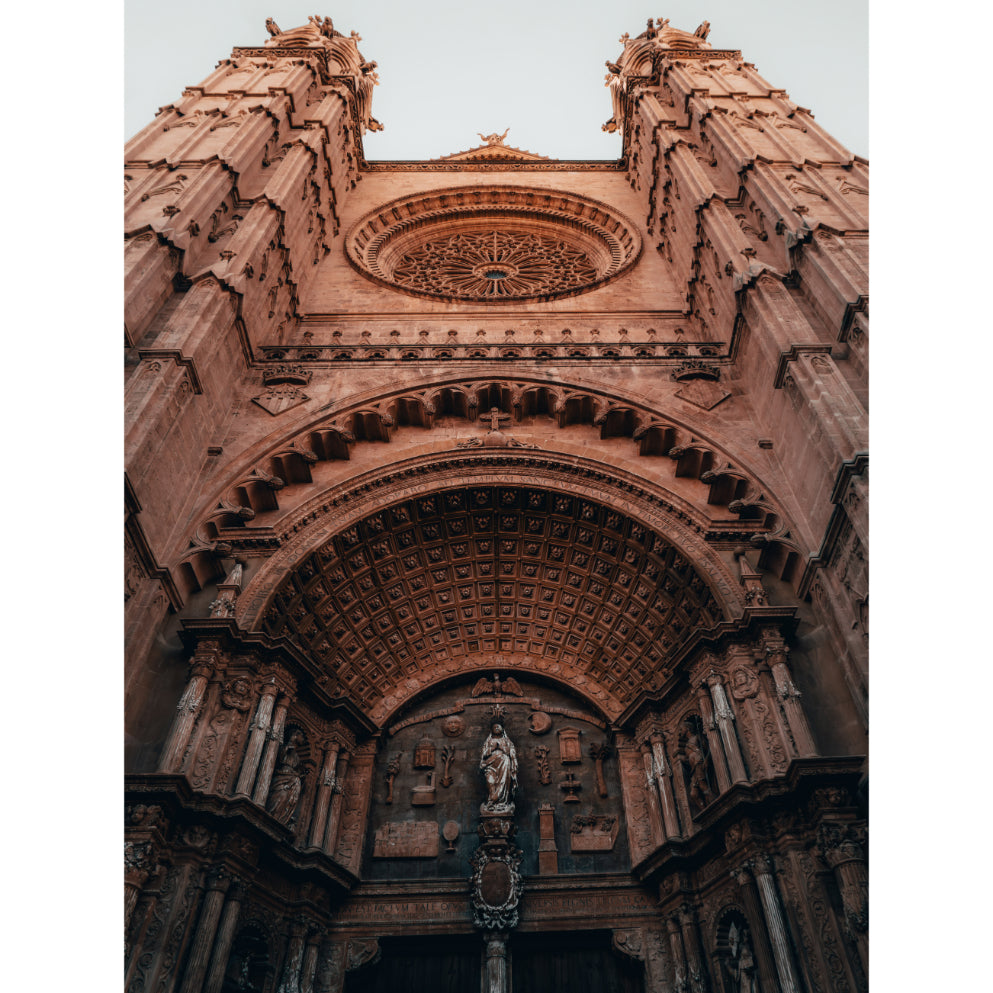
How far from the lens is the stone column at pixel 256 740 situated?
24.5ft

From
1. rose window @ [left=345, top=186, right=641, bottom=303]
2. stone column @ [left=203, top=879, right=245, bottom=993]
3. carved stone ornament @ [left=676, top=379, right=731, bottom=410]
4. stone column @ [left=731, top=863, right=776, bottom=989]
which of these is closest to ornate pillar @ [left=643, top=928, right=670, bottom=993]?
stone column @ [left=731, top=863, right=776, bottom=989]

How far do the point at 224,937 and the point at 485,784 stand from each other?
3.78 meters

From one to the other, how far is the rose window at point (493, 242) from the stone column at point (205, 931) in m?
12.4

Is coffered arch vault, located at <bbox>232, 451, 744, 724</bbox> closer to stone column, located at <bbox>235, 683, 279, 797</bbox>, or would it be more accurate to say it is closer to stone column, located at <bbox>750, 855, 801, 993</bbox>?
stone column, located at <bbox>235, 683, 279, 797</bbox>

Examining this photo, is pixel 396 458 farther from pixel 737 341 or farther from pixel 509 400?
pixel 737 341

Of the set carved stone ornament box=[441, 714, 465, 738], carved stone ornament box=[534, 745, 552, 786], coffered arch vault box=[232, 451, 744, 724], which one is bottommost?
carved stone ornament box=[534, 745, 552, 786]

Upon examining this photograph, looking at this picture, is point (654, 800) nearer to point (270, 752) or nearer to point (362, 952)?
point (362, 952)

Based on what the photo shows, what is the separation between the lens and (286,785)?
8156mm

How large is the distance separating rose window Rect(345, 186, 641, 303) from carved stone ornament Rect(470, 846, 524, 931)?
11.8 m

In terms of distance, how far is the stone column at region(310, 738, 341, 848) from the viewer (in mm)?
8477

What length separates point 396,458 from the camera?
35.5 ft

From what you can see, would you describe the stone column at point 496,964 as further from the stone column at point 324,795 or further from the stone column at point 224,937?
the stone column at point 224,937

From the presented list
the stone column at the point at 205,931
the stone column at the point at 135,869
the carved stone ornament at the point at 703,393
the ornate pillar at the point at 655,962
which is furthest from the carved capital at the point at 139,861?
the carved stone ornament at the point at 703,393

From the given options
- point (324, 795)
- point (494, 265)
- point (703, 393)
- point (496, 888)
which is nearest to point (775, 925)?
point (496, 888)
